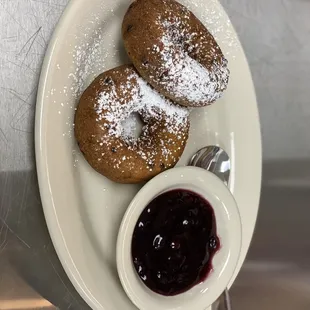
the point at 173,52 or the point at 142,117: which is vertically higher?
the point at 173,52

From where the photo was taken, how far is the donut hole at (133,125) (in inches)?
42.9

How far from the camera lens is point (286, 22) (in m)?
1.54

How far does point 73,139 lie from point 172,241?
27 centimetres

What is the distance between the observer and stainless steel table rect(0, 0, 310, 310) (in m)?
1.05

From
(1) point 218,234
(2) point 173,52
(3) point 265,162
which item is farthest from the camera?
(3) point 265,162

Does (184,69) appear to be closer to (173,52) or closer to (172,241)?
(173,52)

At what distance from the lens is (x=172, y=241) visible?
3.37ft

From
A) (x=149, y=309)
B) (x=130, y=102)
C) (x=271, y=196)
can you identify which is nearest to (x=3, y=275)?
(x=149, y=309)

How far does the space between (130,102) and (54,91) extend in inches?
5.6

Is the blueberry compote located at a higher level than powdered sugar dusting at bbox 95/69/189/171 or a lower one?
lower

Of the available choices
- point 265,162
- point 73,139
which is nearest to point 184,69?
point 73,139

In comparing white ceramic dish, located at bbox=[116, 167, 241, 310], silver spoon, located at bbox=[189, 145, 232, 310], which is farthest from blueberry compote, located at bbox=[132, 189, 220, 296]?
silver spoon, located at bbox=[189, 145, 232, 310]

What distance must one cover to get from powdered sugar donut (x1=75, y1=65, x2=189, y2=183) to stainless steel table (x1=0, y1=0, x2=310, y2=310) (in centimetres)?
13

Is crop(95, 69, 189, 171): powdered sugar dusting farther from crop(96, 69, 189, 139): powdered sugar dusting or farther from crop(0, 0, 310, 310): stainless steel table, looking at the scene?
crop(0, 0, 310, 310): stainless steel table
